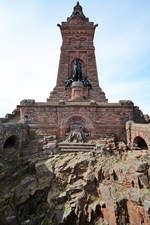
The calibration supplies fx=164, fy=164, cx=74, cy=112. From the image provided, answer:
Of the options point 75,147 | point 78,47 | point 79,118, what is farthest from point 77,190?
point 78,47

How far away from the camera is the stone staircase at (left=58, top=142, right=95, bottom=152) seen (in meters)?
15.1

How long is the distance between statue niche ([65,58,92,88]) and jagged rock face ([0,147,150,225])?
11.6 metres

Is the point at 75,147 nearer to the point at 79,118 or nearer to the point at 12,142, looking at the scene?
the point at 79,118

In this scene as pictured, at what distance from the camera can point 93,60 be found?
24.8 metres

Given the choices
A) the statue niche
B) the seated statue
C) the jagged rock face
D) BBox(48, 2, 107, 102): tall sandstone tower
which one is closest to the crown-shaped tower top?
BBox(48, 2, 107, 102): tall sandstone tower

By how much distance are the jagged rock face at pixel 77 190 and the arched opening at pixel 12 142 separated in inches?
90.9

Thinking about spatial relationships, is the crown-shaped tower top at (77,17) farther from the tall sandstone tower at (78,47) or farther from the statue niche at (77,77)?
the statue niche at (77,77)

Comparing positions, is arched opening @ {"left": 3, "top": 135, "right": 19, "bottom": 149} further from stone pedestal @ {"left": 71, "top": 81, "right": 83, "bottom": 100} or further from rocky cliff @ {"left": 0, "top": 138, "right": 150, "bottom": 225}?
stone pedestal @ {"left": 71, "top": 81, "right": 83, "bottom": 100}

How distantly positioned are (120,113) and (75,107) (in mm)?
5166

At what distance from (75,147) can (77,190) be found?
4.06 m

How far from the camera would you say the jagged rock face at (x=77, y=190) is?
10.6 m

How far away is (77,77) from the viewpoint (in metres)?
23.7

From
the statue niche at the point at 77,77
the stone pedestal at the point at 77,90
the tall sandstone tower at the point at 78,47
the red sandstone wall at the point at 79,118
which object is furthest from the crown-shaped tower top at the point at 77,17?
the red sandstone wall at the point at 79,118

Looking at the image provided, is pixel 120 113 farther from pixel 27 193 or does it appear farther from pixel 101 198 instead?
pixel 27 193
